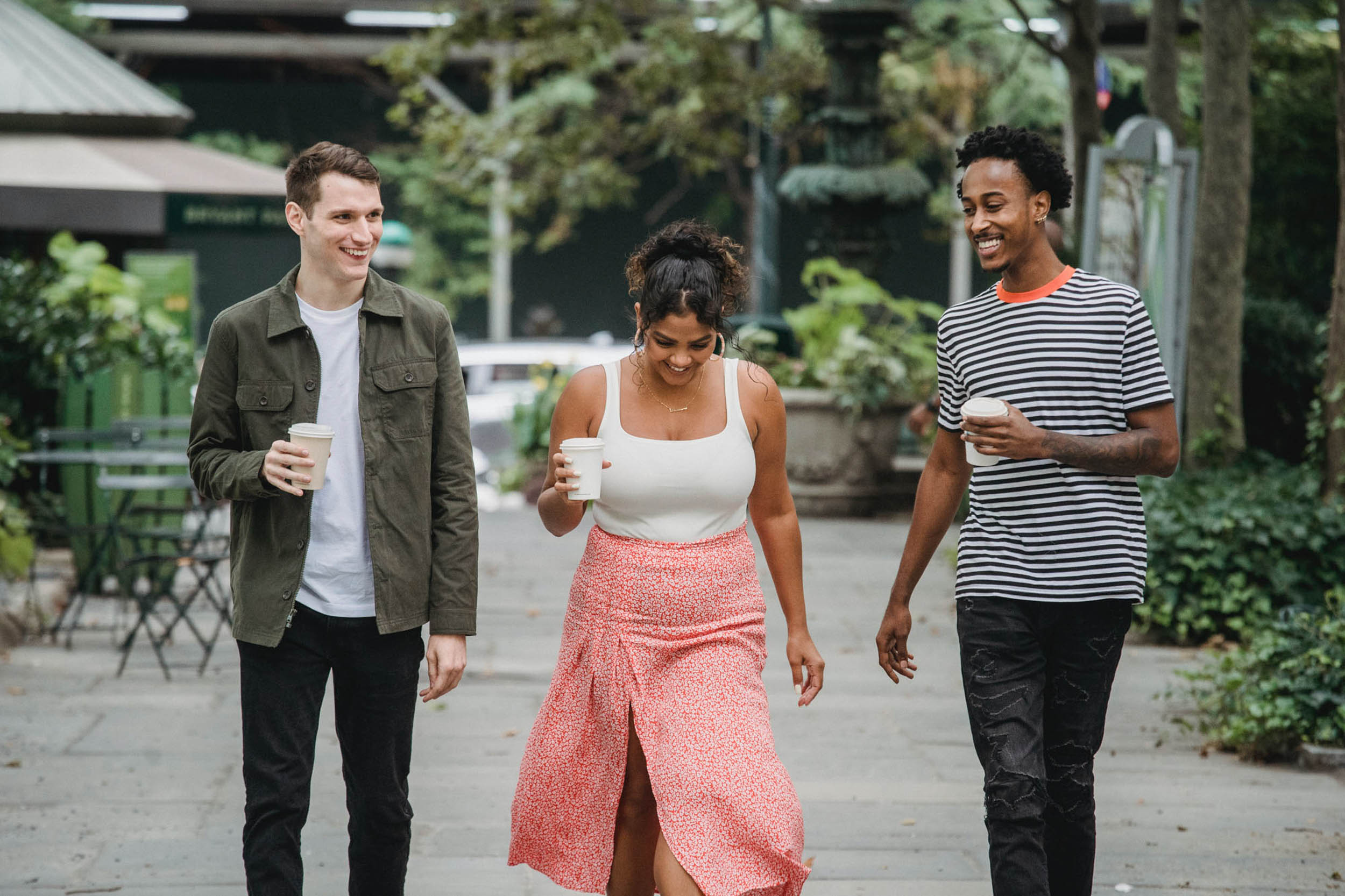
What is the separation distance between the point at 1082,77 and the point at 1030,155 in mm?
7802

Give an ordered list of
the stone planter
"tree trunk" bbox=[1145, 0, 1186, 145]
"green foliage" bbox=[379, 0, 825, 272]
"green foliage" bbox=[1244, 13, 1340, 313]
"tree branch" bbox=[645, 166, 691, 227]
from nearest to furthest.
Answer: "tree trunk" bbox=[1145, 0, 1186, 145] < the stone planter < "green foliage" bbox=[1244, 13, 1340, 313] < "green foliage" bbox=[379, 0, 825, 272] < "tree branch" bbox=[645, 166, 691, 227]

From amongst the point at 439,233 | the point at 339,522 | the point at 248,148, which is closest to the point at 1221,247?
the point at 339,522

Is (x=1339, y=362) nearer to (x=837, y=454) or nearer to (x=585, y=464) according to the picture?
(x=585, y=464)

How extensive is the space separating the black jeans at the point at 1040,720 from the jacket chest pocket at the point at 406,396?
4.08 feet

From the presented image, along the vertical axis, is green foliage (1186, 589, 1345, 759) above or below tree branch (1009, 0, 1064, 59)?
below

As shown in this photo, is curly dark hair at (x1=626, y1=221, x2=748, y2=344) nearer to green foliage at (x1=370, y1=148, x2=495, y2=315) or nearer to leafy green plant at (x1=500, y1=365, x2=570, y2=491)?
leafy green plant at (x1=500, y1=365, x2=570, y2=491)

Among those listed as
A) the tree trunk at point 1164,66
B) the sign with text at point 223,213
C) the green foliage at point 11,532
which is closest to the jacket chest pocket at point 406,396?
the green foliage at point 11,532

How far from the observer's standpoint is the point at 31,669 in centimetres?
717

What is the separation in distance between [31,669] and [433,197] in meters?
20.6

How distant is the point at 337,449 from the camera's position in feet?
10.7

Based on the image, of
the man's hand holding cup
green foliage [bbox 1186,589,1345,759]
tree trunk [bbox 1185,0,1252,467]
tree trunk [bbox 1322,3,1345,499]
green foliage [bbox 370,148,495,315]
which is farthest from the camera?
green foliage [bbox 370,148,495,315]

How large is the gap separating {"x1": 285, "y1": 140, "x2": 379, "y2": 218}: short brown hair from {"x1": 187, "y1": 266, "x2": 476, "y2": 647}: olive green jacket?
0.59 feet

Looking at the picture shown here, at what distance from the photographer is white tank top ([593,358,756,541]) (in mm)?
3406

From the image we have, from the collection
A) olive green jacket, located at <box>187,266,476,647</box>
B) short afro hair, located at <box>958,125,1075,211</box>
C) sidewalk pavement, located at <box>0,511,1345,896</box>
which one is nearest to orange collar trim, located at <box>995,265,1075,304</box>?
short afro hair, located at <box>958,125,1075,211</box>
